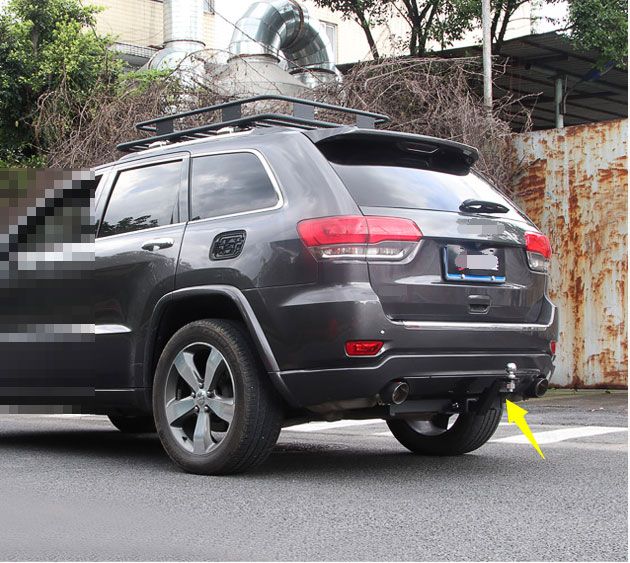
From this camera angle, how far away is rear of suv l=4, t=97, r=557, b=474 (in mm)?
4699

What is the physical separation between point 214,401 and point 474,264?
1541 millimetres

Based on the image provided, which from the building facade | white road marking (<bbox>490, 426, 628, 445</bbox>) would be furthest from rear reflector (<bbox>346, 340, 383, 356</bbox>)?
the building facade

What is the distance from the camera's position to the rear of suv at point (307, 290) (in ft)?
15.4

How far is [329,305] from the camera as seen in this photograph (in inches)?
182

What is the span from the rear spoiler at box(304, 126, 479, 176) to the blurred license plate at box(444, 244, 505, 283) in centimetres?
64

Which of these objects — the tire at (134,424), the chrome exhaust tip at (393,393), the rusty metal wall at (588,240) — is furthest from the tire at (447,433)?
the rusty metal wall at (588,240)

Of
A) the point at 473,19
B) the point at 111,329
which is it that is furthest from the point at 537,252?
the point at 473,19

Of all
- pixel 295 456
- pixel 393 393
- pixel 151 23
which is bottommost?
pixel 295 456

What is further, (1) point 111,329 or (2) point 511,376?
(1) point 111,329

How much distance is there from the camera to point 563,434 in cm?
745

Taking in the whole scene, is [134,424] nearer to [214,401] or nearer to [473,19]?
[214,401]

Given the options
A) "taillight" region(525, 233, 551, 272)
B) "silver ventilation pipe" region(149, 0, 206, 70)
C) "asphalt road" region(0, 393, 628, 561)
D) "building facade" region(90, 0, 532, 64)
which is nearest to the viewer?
"asphalt road" region(0, 393, 628, 561)

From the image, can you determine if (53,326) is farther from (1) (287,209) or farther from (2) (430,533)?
(2) (430,533)

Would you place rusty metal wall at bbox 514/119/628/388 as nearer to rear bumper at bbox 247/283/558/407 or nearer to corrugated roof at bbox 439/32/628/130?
corrugated roof at bbox 439/32/628/130
